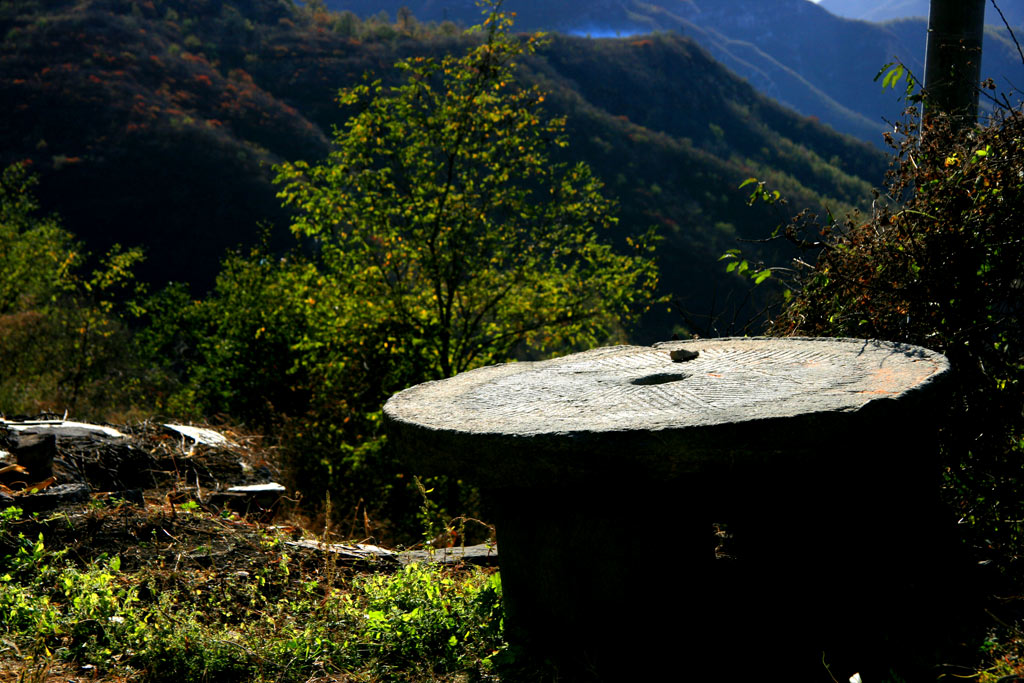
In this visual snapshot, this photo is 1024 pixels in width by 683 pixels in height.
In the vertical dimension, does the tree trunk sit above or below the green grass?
above

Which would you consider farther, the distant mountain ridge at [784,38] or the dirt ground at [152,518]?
the distant mountain ridge at [784,38]

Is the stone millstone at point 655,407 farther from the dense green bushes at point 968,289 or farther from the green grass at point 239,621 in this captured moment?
the green grass at point 239,621

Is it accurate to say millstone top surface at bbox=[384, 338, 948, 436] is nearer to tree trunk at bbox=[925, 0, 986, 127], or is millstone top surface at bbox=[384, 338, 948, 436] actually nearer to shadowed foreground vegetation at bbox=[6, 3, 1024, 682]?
shadowed foreground vegetation at bbox=[6, 3, 1024, 682]

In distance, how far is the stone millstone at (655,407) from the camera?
2264mm

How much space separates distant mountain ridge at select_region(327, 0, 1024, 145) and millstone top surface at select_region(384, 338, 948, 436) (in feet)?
321

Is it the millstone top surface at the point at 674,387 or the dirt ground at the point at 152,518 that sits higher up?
the millstone top surface at the point at 674,387

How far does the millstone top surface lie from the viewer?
2420 mm

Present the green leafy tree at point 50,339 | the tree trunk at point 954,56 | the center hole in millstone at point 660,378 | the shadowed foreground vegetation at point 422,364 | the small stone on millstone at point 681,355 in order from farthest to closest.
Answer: the green leafy tree at point 50,339 → the tree trunk at point 954,56 → the small stone on millstone at point 681,355 → the center hole in millstone at point 660,378 → the shadowed foreground vegetation at point 422,364

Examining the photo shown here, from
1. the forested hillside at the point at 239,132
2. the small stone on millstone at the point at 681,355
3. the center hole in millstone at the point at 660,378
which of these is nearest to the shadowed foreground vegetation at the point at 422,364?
the small stone on millstone at the point at 681,355

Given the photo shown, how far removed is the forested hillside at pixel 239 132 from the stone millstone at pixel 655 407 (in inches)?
1026

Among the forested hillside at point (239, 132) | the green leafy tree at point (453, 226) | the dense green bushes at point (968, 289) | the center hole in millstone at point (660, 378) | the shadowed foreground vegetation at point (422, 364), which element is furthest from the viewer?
the forested hillside at point (239, 132)

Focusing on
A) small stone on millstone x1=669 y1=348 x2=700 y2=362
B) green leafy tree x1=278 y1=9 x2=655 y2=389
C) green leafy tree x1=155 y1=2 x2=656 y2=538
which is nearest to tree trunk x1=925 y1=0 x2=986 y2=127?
small stone on millstone x1=669 y1=348 x2=700 y2=362

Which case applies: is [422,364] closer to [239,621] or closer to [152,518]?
[152,518]

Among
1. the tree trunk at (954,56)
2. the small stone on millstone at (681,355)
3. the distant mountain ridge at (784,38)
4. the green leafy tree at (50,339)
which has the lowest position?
the green leafy tree at (50,339)
